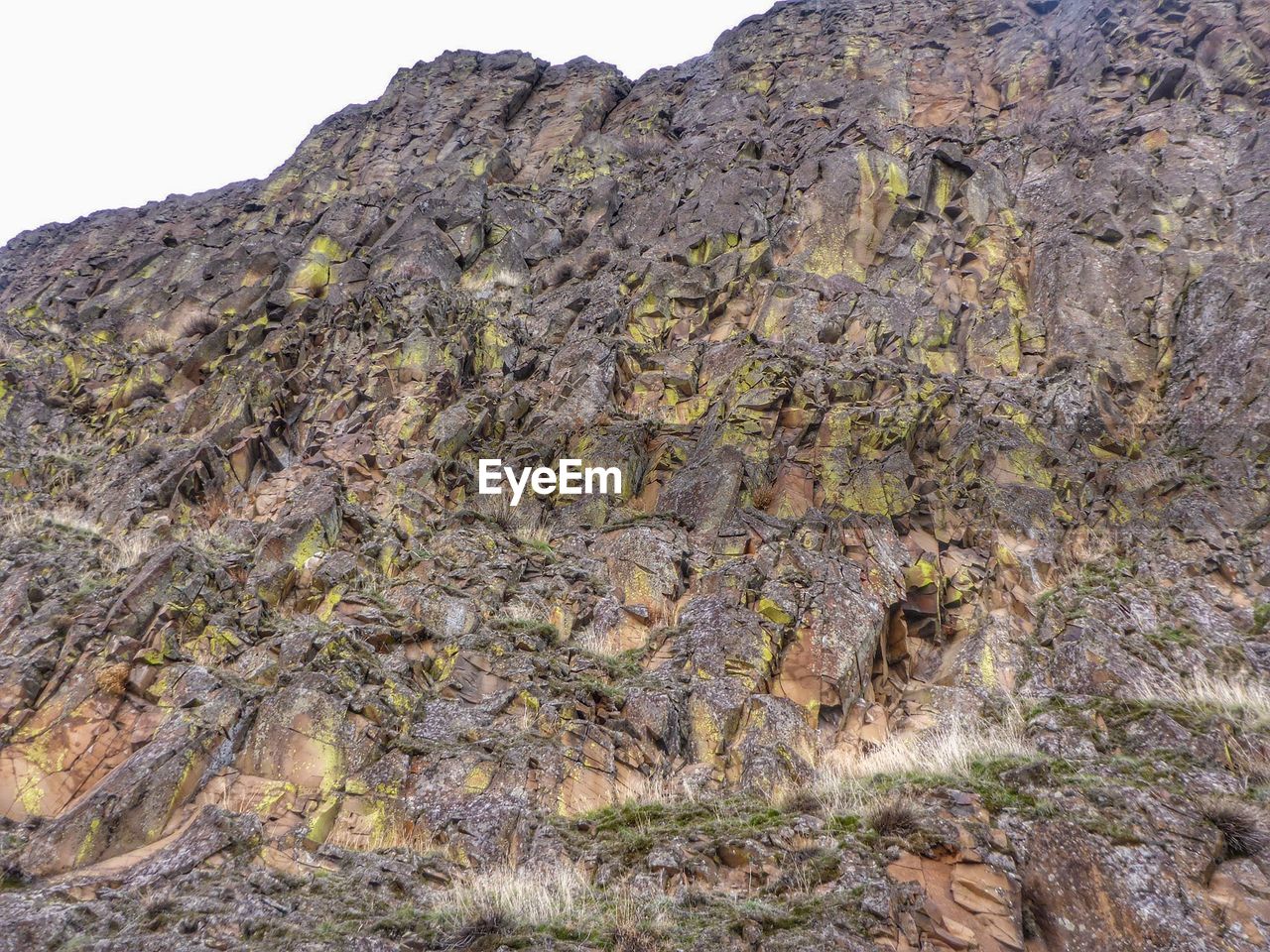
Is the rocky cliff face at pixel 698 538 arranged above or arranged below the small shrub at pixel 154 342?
below

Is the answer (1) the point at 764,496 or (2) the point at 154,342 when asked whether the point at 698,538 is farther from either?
(2) the point at 154,342

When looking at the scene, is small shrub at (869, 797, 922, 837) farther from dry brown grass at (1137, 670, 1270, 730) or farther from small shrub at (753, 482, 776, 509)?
small shrub at (753, 482, 776, 509)

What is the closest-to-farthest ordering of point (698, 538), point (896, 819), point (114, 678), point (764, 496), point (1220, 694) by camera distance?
point (896, 819), point (1220, 694), point (114, 678), point (698, 538), point (764, 496)

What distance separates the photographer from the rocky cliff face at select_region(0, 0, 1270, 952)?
22.2 feet

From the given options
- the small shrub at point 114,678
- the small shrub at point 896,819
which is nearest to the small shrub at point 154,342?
the small shrub at point 114,678

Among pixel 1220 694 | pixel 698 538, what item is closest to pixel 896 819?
pixel 1220 694

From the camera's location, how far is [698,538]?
14.4 meters

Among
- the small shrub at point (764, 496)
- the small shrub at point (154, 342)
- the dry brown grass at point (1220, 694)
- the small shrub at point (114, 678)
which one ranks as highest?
the small shrub at point (154, 342)

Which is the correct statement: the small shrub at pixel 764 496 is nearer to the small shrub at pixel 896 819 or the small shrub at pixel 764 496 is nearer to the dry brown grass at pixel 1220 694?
the dry brown grass at pixel 1220 694

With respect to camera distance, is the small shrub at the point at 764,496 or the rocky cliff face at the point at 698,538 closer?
the rocky cliff face at the point at 698,538

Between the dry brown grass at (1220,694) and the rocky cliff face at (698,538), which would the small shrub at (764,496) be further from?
the dry brown grass at (1220,694)

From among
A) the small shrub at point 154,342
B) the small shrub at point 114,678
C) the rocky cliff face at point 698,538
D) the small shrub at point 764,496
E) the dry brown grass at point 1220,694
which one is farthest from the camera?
the small shrub at point 154,342

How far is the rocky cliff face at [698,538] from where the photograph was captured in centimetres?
677

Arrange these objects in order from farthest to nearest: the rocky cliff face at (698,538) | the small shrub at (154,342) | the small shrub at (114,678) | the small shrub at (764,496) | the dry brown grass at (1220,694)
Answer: the small shrub at (154,342) < the small shrub at (764,496) < the small shrub at (114,678) < the dry brown grass at (1220,694) < the rocky cliff face at (698,538)
